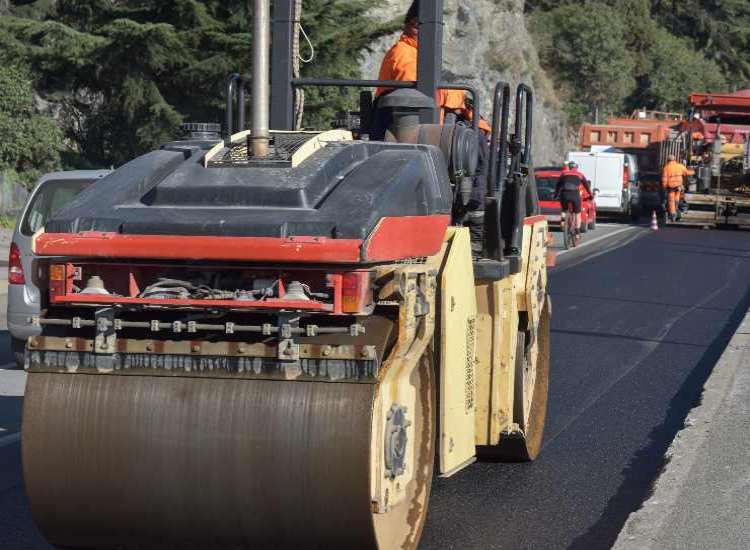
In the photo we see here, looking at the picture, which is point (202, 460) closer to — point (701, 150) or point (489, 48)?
point (701, 150)

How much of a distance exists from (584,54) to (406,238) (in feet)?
207

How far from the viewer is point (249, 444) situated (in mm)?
4973

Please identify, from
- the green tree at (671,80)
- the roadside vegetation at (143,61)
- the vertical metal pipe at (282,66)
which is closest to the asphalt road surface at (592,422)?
the vertical metal pipe at (282,66)

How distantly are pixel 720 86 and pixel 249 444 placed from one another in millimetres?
77893

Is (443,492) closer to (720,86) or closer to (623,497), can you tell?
(623,497)

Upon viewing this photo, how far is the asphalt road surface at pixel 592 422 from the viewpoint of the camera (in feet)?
22.5

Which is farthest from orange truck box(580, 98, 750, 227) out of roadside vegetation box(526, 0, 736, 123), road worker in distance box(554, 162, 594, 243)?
roadside vegetation box(526, 0, 736, 123)

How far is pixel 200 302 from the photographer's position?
16.5ft

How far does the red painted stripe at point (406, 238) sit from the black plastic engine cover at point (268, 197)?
0.14 ft

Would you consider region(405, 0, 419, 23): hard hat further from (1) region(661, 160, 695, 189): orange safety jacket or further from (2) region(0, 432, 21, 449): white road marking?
(1) region(661, 160, 695, 189): orange safety jacket

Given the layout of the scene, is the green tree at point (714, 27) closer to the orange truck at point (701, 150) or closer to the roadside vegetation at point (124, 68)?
the orange truck at point (701, 150)

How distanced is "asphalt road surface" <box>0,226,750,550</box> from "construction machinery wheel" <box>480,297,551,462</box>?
101mm

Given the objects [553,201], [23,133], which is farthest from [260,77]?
[553,201]

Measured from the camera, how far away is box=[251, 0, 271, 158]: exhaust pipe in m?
5.51
